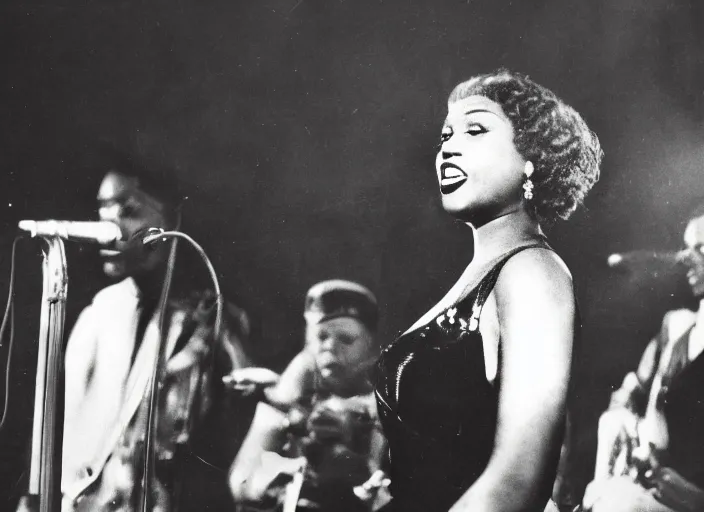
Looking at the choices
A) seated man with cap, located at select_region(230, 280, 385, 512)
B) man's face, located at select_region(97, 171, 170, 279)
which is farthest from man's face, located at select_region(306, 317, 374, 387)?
man's face, located at select_region(97, 171, 170, 279)

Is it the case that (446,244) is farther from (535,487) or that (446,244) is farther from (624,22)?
(624,22)

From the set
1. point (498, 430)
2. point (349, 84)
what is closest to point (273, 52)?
point (349, 84)

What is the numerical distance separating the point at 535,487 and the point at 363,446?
41 cm

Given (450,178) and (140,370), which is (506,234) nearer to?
(450,178)

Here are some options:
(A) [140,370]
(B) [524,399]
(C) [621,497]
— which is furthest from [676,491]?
(A) [140,370]

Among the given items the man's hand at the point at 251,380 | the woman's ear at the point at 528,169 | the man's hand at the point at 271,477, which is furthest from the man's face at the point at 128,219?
the woman's ear at the point at 528,169

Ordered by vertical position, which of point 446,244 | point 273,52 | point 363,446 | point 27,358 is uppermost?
point 273,52

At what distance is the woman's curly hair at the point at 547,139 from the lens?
1749mm

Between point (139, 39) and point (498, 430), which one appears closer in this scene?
point (498, 430)

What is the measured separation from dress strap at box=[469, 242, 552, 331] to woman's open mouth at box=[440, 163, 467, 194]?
23 centimetres

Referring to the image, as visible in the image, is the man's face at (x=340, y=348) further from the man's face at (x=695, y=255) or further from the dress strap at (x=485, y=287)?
the man's face at (x=695, y=255)

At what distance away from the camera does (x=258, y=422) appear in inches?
69.9

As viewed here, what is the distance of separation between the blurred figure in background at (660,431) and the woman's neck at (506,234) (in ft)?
1.36

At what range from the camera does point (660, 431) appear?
177cm
